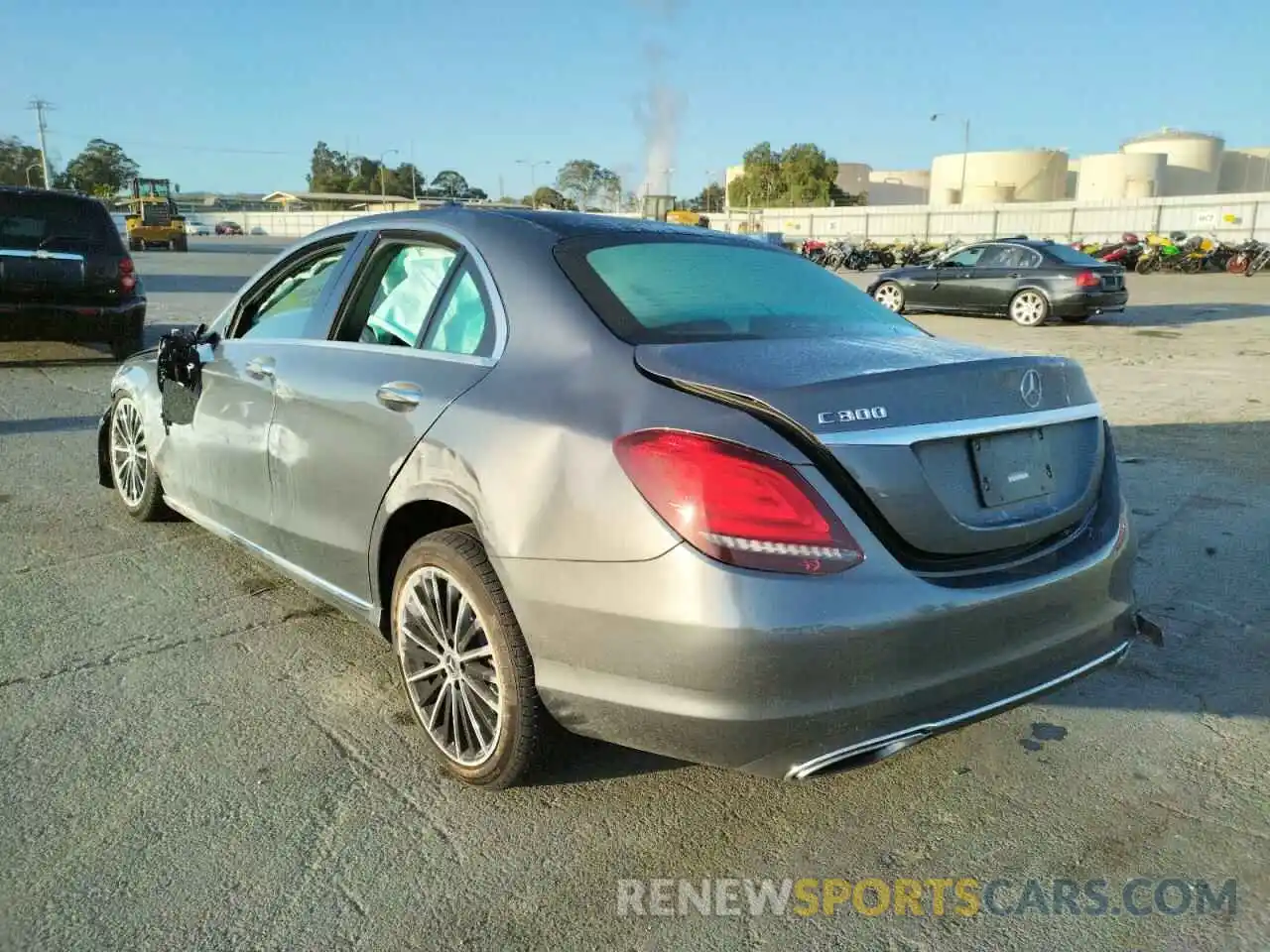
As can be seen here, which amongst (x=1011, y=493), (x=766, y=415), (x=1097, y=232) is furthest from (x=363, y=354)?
(x=1097, y=232)

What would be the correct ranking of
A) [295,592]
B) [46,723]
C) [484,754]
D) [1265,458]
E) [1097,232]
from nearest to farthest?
[484,754], [46,723], [295,592], [1265,458], [1097,232]

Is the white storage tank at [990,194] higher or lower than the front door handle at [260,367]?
higher

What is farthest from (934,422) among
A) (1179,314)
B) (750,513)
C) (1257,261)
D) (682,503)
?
(1257,261)

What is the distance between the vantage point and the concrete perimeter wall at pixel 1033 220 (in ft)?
140

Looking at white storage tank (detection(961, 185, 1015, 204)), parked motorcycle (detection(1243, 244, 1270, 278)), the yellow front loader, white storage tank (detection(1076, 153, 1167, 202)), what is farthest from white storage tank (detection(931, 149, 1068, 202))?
the yellow front loader

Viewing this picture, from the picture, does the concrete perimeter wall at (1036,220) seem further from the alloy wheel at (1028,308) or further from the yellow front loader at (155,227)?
the yellow front loader at (155,227)

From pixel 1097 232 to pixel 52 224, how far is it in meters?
47.2

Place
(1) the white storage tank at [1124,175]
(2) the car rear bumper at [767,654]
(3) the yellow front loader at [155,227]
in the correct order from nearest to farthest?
(2) the car rear bumper at [767,654], (3) the yellow front loader at [155,227], (1) the white storage tank at [1124,175]

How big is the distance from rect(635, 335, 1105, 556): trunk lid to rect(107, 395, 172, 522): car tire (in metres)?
3.42

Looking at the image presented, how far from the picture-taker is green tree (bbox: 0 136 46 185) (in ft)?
337

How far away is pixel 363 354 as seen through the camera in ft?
10.6

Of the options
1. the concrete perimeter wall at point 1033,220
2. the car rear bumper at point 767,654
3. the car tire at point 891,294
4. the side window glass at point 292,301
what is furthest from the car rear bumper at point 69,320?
the concrete perimeter wall at point 1033,220

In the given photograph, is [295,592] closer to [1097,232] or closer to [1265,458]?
[1265,458]

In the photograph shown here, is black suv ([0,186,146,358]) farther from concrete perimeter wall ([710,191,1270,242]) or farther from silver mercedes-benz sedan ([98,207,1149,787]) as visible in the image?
concrete perimeter wall ([710,191,1270,242])
